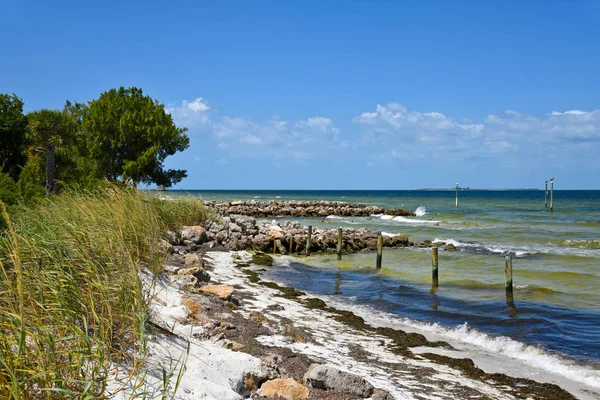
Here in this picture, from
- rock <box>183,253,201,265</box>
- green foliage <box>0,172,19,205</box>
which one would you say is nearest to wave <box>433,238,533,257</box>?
rock <box>183,253,201,265</box>

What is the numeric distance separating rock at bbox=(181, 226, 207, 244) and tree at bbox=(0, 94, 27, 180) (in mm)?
6909

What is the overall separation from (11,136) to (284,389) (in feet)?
62.8

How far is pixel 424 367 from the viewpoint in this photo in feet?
23.5

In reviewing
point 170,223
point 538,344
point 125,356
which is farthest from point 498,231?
point 125,356

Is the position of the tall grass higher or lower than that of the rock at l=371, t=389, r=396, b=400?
higher

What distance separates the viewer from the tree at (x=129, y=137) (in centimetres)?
3117

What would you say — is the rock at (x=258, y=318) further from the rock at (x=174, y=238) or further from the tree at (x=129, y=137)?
the tree at (x=129, y=137)

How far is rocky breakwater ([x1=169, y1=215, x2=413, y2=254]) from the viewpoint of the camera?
19.5 metres

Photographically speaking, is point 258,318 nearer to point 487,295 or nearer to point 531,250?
point 487,295

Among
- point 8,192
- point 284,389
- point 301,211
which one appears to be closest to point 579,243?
point 8,192

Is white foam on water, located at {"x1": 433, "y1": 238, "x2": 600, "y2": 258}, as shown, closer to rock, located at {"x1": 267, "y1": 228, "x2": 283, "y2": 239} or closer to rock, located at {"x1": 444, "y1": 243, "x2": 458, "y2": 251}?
rock, located at {"x1": 444, "y1": 243, "x2": 458, "y2": 251}

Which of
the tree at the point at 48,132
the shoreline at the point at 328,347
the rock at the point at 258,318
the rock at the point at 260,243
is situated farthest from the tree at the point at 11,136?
the rock at the point at 258,318

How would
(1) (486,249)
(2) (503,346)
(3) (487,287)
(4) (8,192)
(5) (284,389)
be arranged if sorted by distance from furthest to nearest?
(1) (486,249) < (3) (487,287) < (4) (8,192) < (2) (503,346) < (5) (284,389)

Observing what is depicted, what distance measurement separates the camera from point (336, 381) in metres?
5.25
